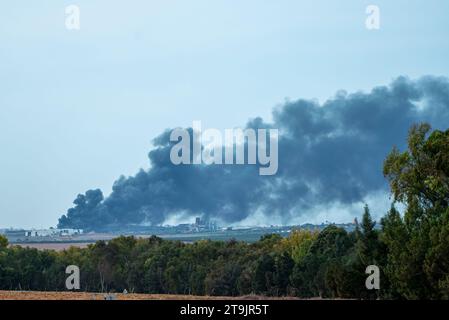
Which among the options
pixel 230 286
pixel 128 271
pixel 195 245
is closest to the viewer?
pixel 230 286

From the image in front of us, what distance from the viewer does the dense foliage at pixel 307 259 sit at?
4425 centimetres

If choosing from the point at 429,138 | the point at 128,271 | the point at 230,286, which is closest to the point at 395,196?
the point at 429,138

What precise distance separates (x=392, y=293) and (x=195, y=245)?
51267 millimetres

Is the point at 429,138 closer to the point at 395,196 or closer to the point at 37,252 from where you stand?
the point at 395,196

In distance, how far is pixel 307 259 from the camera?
242ft

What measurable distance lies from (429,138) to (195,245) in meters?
52.9

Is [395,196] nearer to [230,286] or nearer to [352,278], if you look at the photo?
[352,278]

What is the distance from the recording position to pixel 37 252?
100 meters

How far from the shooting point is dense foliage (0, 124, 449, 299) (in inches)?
1742
